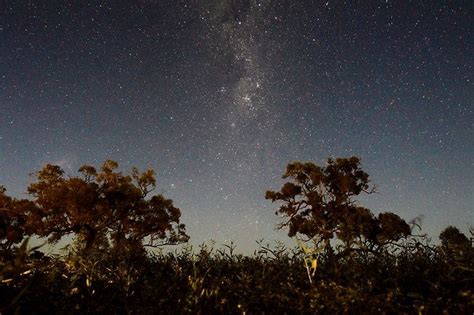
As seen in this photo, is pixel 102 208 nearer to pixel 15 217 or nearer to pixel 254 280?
pixel 15 217

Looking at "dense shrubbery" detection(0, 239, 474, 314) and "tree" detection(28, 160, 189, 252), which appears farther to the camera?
"tree" detection(28, 160, 189, 252)

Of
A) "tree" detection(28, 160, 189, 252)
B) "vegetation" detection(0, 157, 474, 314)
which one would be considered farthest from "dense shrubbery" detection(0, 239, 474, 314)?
"tree" detection(28, 160, 189, 252)

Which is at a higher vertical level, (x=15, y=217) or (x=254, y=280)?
(x=15, y=217)

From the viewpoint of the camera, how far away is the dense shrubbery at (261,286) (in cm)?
225

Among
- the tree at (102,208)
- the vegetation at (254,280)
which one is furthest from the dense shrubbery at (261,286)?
the tree at (102,208)

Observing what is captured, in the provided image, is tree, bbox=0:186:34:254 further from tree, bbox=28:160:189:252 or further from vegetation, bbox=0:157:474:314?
vegetation, bbox=0:157:474:314

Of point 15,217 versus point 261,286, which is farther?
point 15,217

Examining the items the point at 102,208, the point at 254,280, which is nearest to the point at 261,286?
the point at 254,280

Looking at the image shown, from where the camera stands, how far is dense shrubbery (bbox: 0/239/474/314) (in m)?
2.25

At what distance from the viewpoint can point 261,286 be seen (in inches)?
102

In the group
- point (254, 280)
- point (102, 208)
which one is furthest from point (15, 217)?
point (254, 280)

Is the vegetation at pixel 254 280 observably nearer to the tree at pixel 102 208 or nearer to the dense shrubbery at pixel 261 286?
the dense shrubbery at pixel 261 286

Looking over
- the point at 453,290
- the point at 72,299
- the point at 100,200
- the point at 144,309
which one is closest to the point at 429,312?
the point at 453,290

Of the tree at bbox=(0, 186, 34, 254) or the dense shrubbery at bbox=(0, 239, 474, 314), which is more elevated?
the tree at bbox=(0, 186, 34, 254)
